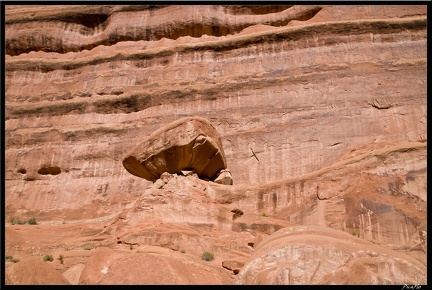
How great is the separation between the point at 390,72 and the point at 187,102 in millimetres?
9237

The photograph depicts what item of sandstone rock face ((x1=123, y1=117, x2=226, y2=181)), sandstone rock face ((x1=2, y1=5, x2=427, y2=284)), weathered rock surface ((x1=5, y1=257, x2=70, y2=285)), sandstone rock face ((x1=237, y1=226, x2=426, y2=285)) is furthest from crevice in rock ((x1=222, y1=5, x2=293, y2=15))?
weathered rock surface ((x1=5, y1=257, x2=70, y2=285))

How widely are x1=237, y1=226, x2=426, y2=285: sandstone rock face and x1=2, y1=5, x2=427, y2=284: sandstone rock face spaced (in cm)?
3

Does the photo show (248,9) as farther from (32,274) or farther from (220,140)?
(32,274)

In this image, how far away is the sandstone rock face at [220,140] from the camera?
1218 cm

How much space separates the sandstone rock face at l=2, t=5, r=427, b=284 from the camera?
40.0 ft

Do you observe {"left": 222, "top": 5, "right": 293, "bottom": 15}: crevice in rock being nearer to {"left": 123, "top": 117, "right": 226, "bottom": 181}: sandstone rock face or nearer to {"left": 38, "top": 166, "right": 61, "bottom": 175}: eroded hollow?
{"left": 38, "top": 166, "right": 61, "bottom": 175}: eroded hollow

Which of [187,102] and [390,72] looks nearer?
[390,72]

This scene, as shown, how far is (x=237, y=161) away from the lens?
77.0ft

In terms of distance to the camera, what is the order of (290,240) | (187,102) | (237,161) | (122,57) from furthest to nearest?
1. (122,57)
2. (187,102)
3. (237,161)
4. (290,240)

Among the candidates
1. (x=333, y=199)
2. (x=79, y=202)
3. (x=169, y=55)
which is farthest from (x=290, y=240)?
(x=169, y=55)

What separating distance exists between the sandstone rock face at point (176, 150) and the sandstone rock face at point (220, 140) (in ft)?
0.15

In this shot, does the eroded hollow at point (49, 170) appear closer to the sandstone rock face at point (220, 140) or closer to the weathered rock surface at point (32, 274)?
the sandstone rock face at point (220, 140)

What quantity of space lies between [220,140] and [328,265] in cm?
894
